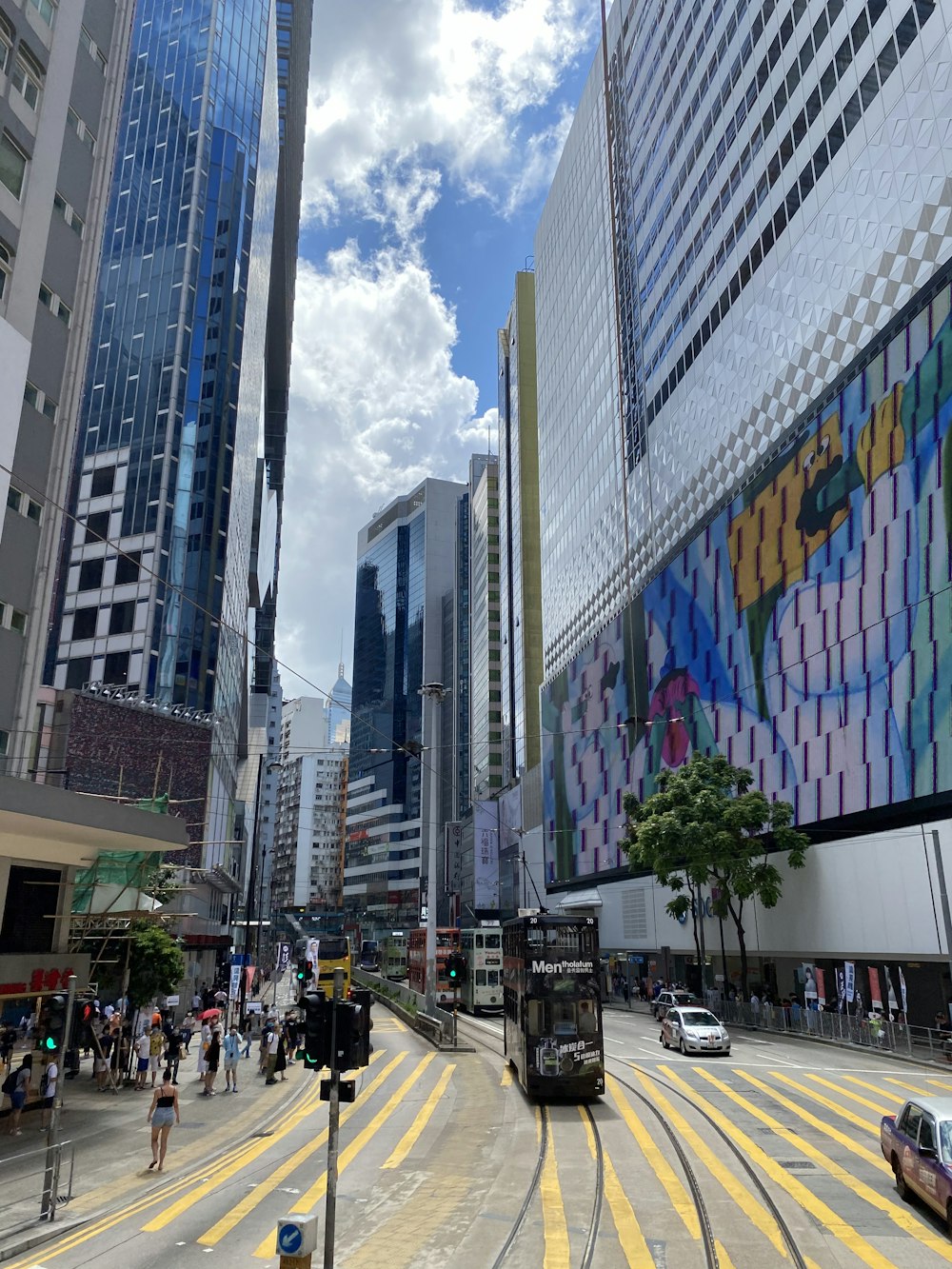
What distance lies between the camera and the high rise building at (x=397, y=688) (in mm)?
162125

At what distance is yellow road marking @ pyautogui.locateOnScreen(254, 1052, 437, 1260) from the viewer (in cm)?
1205

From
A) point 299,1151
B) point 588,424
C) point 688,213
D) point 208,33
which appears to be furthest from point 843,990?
point 208,33

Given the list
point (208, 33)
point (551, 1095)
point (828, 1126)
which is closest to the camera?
point (828, 1126)

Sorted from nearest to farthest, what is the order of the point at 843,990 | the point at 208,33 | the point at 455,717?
the point at 843,990
the point at 208,33
the point at 455,717

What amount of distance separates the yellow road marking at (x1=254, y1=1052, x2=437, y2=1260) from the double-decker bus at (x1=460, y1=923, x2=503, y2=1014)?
15167 millimetres

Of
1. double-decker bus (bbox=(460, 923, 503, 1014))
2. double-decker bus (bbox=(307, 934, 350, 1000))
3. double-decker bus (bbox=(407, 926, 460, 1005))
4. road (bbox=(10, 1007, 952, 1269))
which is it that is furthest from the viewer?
double-decker bus (bbox=(407, 926, 460, 1005))

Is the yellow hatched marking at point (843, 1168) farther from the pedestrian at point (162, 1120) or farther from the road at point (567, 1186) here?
the pedestrian at point (162, 1120)

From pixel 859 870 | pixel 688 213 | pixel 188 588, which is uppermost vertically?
pixel 688 213

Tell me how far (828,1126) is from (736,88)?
55.9 meters

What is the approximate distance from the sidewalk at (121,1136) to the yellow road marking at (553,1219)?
6.58 metres

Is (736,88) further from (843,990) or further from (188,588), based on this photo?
(843,990)

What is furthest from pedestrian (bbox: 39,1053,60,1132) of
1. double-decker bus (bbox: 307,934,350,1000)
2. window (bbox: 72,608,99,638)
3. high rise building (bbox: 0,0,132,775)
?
window (bbox: 72,608,99,638)

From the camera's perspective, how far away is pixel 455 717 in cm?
16562

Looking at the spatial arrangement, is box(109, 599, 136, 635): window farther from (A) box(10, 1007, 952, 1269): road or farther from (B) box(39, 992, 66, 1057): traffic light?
(B) box(39, 992, 66, 1057): traffic light
